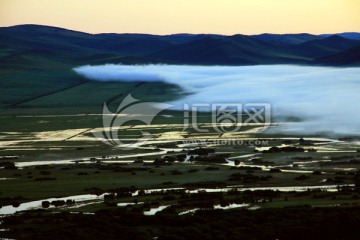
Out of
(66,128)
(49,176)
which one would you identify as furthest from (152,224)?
(66,128)

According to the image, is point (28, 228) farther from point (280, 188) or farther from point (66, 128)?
point (66, 128)

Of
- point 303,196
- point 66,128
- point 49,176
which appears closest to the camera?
point 303,196

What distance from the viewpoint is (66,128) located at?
114250 mm

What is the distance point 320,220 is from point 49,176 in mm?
25570

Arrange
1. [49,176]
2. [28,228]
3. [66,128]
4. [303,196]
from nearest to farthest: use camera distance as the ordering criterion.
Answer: [28,228] < [303,196] < [49,176] < [66,128]

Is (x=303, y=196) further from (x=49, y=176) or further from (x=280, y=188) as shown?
(x=49, y=176)

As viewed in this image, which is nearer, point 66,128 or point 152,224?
point 152,224

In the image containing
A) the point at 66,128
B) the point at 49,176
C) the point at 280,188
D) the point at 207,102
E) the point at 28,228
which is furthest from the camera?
the point at 207,102

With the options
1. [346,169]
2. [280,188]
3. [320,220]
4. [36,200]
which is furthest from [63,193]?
[346,169]

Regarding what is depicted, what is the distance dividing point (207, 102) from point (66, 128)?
4405 centimetres

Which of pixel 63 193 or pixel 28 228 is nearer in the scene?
pixel 28 228

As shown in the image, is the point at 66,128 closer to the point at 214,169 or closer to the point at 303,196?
the point at 214,169

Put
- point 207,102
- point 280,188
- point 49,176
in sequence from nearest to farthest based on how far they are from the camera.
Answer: point 280,188, point 49,176, point 207,102

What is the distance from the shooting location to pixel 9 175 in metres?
68.8
